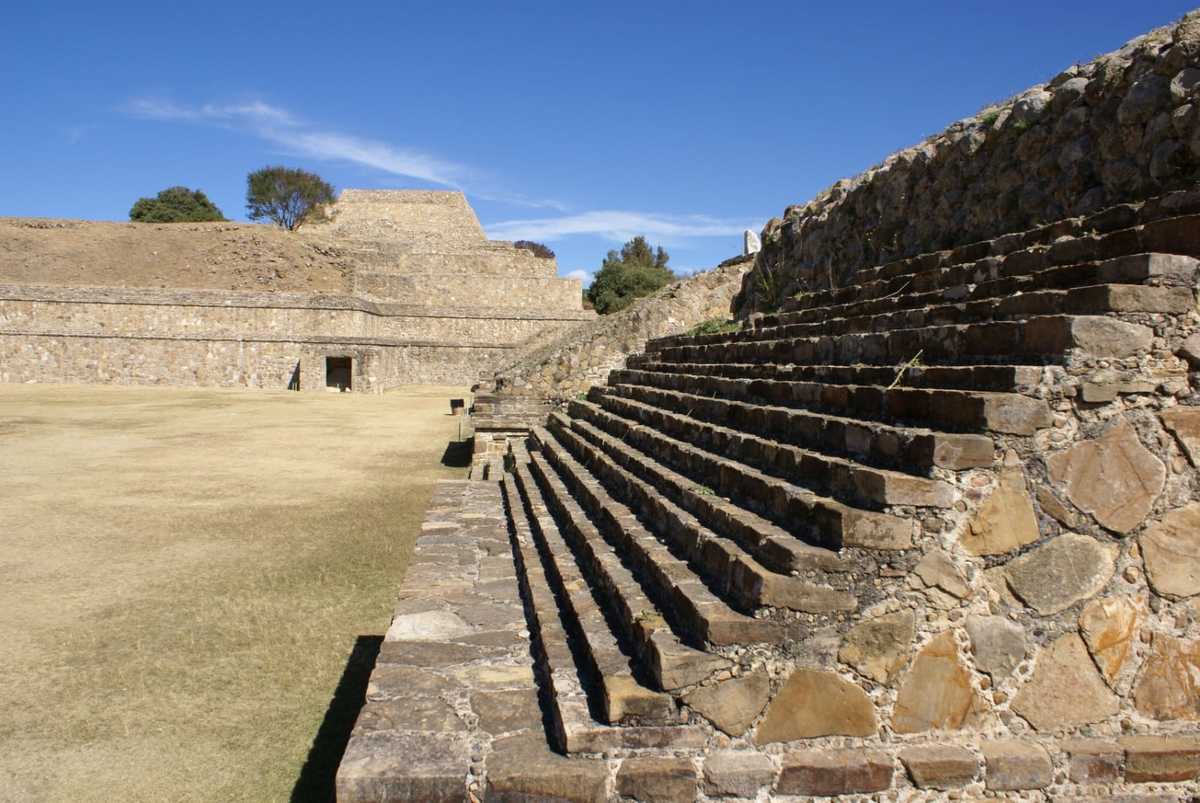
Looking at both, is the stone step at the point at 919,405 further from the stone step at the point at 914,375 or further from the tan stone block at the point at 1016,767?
the tan stone block at the point at 1016,767

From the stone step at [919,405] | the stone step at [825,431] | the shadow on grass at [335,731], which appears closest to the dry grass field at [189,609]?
the shadow on grass at [335,731]

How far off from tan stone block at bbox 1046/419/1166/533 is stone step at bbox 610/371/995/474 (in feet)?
1.06

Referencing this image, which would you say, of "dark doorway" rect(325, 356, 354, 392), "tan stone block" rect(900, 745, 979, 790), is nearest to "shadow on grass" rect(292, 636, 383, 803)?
"tan stone block" rect(900, 745, 979, 790)

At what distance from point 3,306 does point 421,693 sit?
31756 millimetres

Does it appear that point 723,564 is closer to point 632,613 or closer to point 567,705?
point 632,613

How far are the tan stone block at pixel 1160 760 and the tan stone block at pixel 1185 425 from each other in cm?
102

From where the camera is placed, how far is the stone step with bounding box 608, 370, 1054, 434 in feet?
9.06

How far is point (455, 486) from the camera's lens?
7.32 meters

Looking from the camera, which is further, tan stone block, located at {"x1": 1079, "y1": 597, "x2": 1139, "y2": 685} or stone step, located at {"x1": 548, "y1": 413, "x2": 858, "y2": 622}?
tan stone block, located at {"x1": 1079, "y1": 597, "x2": 1139, "y2": 685}

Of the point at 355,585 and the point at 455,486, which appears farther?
the point at 455,486

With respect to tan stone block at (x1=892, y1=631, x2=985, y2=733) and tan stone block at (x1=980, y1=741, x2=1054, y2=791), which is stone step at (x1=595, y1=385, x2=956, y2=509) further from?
tan stone block at (x1=980, y1=741, x2=1054, y2=791)

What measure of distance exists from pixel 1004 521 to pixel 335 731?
3.19 metres

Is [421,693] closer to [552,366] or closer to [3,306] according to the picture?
[552,366]

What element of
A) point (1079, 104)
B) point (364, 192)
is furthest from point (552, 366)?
point (364, 192)
